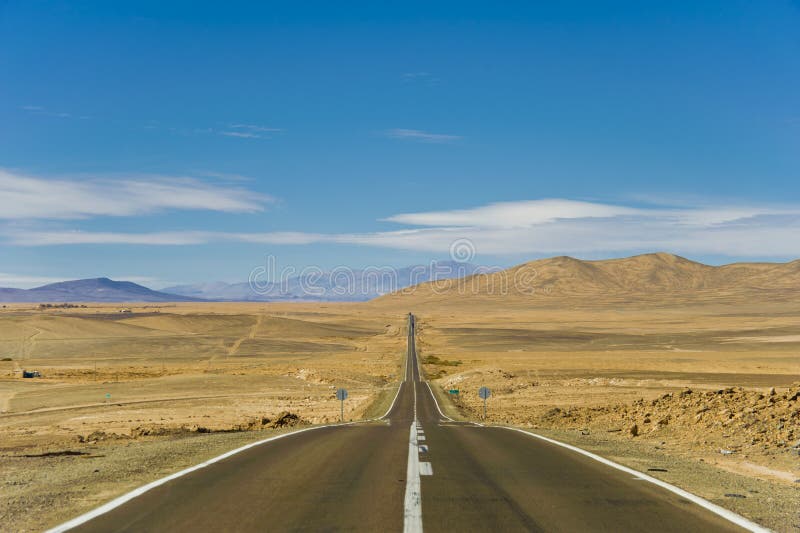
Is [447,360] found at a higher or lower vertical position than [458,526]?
lower

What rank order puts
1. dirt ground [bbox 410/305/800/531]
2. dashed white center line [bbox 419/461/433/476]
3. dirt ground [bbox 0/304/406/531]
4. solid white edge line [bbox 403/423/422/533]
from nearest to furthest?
1. solid white edge line [bbox 403/423/422/533]
2. dashed white center line [bbox 419/461/433/476]
3. dirt ground [bbox 0/304/406/531]
4. dirt ground [bbox 410/305/800/531]

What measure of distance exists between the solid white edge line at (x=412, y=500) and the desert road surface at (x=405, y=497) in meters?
0.02

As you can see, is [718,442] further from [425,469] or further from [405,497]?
[405,497]

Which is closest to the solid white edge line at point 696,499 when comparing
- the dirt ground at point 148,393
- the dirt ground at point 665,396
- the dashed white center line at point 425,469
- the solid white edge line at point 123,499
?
the dirt ground at point 665,396

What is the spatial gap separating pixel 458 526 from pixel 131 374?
3395 inches

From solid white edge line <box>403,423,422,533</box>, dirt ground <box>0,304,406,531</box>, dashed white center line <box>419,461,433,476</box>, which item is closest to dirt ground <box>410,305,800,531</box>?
dashed white center line <box>419,461,433,476</box>

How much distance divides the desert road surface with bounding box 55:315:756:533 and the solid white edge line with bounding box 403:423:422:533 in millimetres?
17

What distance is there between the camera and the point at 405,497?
404 inches

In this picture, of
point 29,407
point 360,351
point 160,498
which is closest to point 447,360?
point 360,351

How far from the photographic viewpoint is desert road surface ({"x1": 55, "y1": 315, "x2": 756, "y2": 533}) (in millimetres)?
8656

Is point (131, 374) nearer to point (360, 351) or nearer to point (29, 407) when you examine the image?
point (29, 407)

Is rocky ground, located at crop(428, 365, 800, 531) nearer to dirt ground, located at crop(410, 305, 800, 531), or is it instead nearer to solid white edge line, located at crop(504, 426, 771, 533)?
dirt ground, located at crop(410, 305, 800, 531)

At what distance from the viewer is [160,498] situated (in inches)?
399

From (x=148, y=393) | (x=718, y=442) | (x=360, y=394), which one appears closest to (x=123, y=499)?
(x=718, y=442)
